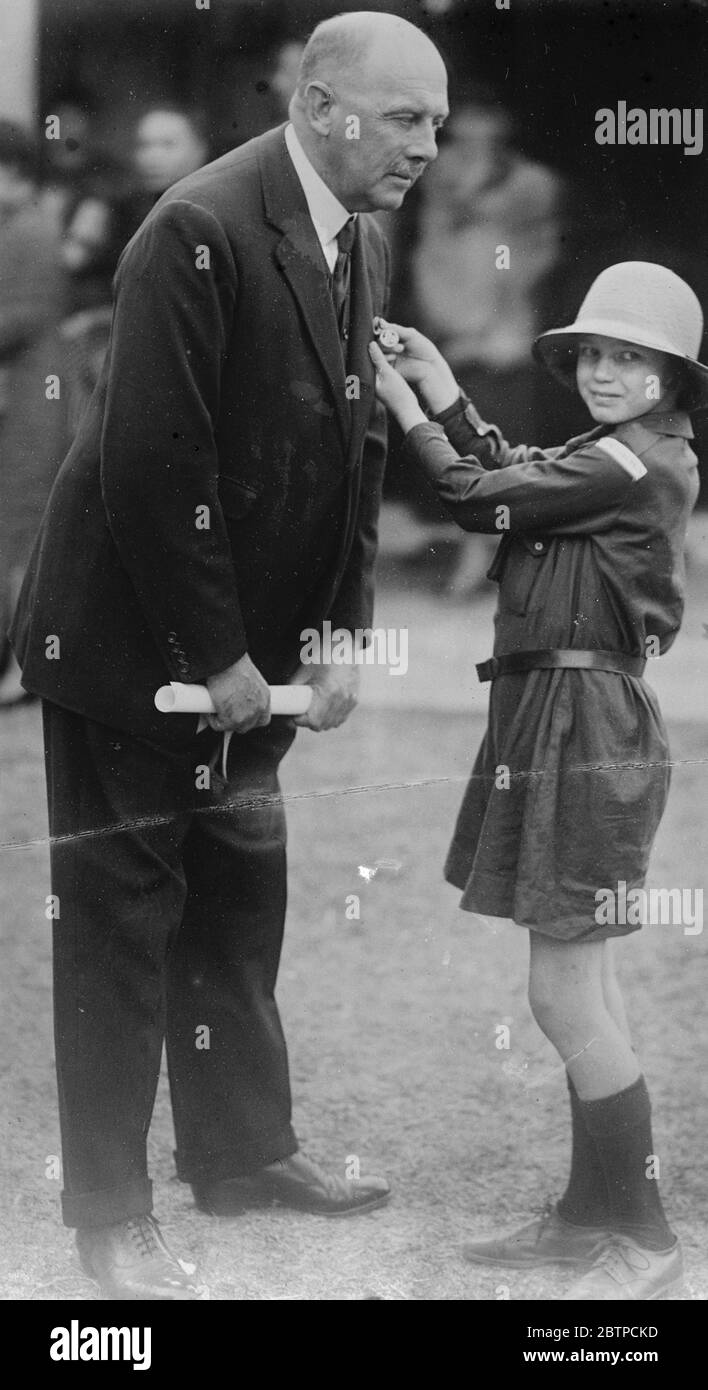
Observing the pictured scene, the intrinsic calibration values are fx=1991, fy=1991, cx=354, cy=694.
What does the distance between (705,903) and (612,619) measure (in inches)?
23.5

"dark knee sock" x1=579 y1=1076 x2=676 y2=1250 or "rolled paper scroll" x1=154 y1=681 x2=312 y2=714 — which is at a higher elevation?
"rolled paper scroll" x1=154 y1=681 x2=312 y2=714

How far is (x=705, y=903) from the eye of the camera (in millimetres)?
3715

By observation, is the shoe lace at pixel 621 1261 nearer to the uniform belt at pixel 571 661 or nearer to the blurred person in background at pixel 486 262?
the uniform belt at pixel 571 661

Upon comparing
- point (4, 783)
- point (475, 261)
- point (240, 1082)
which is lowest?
point (240, 1082)

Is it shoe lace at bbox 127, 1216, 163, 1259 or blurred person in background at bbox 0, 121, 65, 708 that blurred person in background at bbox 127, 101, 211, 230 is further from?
shoe lace at bbox 127, 1216, 163, 1259

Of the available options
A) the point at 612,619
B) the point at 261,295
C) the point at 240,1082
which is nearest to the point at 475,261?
the point at 261,295

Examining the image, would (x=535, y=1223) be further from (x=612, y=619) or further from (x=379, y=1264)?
(x=612, y=619)

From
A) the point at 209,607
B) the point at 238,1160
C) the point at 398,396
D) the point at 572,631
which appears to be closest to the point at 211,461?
the point at 209,607

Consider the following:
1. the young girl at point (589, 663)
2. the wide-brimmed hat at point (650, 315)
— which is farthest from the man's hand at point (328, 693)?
the wide-brimmed hat at point (650, 315)

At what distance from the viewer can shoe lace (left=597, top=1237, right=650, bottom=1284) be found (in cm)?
361

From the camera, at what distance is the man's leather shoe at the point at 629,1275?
360cm

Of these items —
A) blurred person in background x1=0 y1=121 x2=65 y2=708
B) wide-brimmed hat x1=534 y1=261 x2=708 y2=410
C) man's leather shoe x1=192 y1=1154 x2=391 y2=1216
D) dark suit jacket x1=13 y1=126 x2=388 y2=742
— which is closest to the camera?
dark suit jacket x1=13 y1=126 x2=388 y2=742

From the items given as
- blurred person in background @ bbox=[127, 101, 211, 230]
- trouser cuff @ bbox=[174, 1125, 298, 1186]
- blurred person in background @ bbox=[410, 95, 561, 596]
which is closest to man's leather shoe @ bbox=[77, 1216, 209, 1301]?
trouser cuff @ bbox=[174, 1125, 298, 1186]

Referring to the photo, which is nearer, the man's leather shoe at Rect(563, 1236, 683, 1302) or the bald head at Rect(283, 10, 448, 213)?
the bald head at Rect(283, 10, 448, 213)
